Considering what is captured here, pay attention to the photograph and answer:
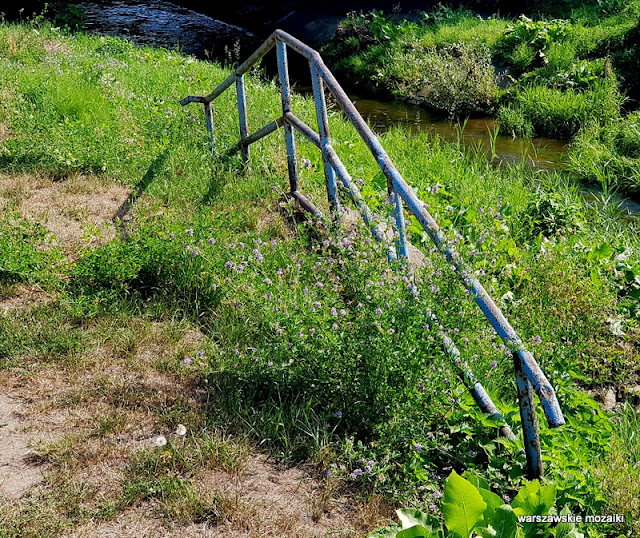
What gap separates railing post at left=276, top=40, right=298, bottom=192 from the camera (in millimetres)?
5484

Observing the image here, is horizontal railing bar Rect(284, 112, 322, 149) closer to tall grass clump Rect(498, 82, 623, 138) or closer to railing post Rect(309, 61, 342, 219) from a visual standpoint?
railing post Rect(309, 61, 342, 219)

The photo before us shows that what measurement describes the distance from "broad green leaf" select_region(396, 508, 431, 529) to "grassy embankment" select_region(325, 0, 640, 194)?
255 inches

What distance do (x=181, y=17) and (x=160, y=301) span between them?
18.8 m

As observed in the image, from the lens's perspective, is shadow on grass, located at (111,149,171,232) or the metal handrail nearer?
the metal handrail

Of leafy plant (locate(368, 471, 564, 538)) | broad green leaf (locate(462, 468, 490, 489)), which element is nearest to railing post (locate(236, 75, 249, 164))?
broad green leaf (locate(462, 468, 490, 489))

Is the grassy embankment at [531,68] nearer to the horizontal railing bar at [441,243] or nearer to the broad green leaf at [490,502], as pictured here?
the horizontal railing bar at [441,243]

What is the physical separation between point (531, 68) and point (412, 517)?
38.2ft

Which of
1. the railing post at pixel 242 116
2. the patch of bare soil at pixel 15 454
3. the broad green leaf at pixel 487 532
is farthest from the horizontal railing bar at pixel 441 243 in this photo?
the patch of bare soil at pixel 15 454

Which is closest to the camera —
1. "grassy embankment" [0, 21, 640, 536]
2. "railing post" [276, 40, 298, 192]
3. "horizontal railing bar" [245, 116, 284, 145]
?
"grassy embankment" [0, 21, 640, 536]

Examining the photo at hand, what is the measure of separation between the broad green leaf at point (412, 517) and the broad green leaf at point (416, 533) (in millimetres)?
68

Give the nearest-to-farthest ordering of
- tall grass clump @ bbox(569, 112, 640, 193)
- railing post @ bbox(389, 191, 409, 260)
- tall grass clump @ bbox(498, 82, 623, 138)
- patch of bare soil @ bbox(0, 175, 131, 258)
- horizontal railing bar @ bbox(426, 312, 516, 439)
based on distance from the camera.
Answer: horizontal railing bar @ bbox(426, 312, 516, 439)
railing post @ bbox(389, 191, 409, 260)
patch of bare soil @ bbox(0, 175, 131, 258)
tall grass clump @ bbox(569, 112, 640, 193)
tall grass clump @ bbox(498, 82, 623, 138)

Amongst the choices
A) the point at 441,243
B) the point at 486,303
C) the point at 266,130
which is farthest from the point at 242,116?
the point at 486,303

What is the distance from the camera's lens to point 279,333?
362 cm

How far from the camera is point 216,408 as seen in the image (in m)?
3.62
